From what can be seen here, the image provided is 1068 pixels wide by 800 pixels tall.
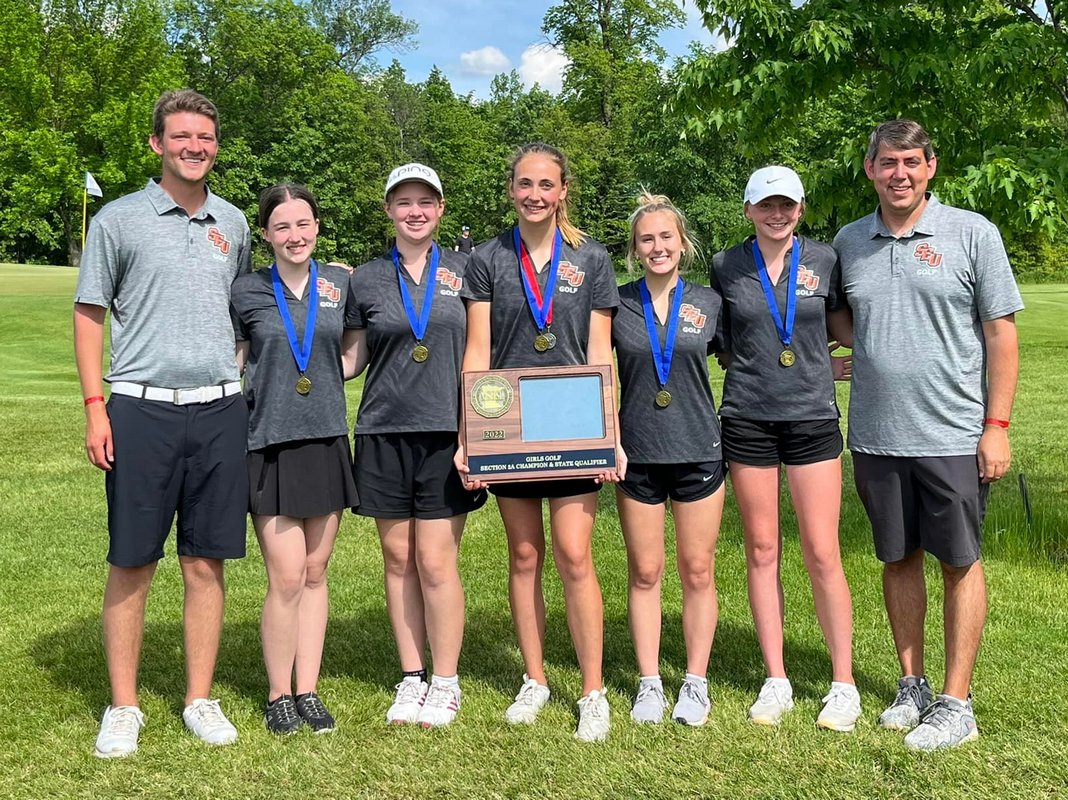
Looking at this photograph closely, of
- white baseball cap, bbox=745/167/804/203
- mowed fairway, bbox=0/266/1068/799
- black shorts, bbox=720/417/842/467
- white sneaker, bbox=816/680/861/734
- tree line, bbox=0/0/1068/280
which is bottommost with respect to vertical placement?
mowed fairway, bbox=0/266/1068/799

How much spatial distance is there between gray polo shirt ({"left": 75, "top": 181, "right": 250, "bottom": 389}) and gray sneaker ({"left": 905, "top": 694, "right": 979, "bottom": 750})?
10.8 ft

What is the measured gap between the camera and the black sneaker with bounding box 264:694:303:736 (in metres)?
4.66

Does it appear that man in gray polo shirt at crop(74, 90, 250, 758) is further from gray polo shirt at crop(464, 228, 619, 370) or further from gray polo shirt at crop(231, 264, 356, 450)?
gray polo shirt at crop(464, 228, 619, 370)

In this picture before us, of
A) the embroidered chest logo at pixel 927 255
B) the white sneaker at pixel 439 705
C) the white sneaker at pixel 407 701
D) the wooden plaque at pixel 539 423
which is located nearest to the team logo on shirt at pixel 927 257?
the embroidered chest logo at pixel 927 255

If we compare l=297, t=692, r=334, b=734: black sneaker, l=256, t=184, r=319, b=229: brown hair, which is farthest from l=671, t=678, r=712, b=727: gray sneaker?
l=256, t=184, r=319, b=229: brown hair

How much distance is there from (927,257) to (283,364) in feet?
9.07

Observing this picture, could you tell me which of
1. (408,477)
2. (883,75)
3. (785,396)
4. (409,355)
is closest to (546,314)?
(409,355)

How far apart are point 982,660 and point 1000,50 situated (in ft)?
13.3

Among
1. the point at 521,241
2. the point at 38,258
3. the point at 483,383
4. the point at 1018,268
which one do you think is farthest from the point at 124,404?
the point at 38,258

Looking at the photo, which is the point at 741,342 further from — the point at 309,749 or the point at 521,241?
the point at 309,749

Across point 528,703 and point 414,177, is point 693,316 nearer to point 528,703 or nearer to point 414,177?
point 414,177

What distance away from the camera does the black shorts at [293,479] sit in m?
4.53

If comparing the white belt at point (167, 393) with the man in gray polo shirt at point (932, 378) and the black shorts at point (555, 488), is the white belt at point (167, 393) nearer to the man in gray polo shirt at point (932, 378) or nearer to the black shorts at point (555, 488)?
the black shorts at point (555, 488)

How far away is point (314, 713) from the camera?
473 cm
